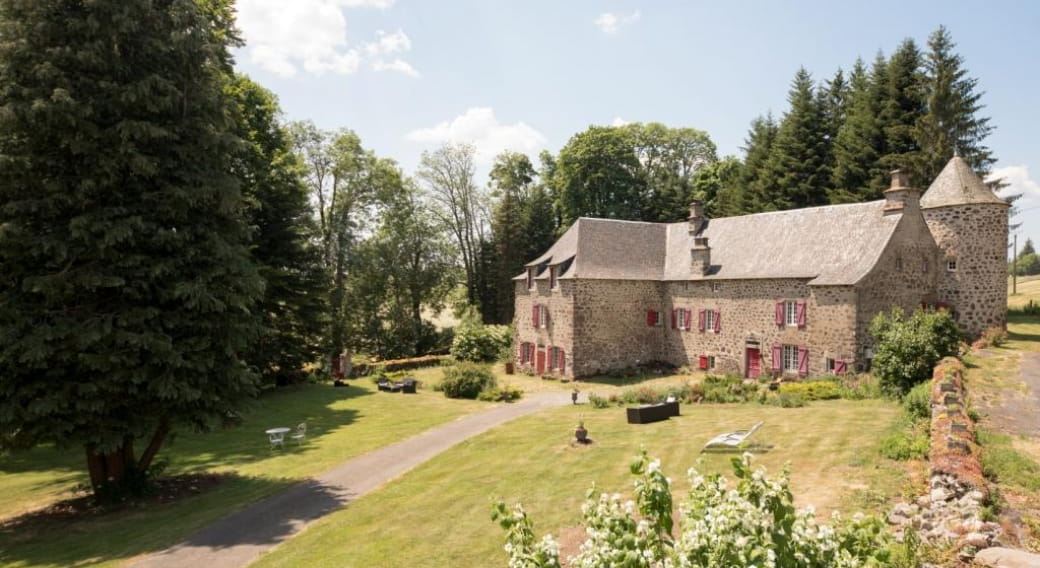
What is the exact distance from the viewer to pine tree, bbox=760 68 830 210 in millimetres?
41125

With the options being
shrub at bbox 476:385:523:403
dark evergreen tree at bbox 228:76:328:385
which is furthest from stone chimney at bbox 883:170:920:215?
dark evergreen tree at bbox 228:76:328:385

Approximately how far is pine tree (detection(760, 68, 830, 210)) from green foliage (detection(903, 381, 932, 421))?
95.0 feet

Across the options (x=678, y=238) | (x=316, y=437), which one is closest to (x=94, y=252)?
(x=316, y=437)

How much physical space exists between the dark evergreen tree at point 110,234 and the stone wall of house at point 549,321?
19.4 m

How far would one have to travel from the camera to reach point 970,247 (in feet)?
83.6

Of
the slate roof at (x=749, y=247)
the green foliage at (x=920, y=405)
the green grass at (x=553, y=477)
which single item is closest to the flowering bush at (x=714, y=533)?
the green grass at (x=553, y=477)

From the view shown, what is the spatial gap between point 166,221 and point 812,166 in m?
41.0

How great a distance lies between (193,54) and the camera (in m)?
13.8

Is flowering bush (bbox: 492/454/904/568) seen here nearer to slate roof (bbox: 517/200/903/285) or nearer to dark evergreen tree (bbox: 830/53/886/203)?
slate roof (bbox: 517/200/903/285)

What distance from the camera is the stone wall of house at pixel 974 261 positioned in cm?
2506

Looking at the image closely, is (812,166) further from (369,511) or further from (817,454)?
(369,511)

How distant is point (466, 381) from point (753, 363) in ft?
45.9

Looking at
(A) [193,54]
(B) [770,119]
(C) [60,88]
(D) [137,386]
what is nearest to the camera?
(C) [60,88]

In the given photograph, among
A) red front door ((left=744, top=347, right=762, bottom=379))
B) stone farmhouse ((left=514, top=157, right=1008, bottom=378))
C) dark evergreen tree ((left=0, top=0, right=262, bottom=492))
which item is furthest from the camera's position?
red front door ((left=744, top=347, right=762, bottom=379))
